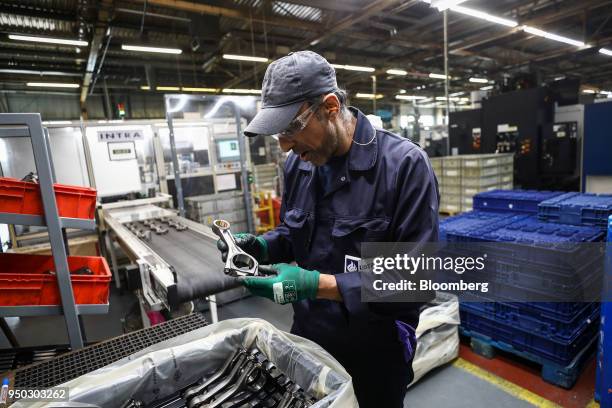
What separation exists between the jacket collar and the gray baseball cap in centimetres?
20

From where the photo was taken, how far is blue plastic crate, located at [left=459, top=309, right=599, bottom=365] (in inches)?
88.4

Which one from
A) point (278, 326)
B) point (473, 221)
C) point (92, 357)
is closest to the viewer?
point (92, 357)

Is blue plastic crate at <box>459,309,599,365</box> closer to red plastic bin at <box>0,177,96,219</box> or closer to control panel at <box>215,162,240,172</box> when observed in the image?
red plastic bin at <box>0,177,96,219</box>

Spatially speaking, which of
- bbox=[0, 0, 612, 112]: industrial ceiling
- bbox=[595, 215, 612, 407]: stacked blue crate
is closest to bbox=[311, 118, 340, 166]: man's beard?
bbox=[595, 215, 612, 407]: stacked blue crate

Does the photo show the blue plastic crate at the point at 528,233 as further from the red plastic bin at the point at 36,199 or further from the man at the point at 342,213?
the red plastic bin at the point at 36,199

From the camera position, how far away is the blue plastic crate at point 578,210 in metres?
2.47

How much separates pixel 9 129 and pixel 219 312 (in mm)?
2808

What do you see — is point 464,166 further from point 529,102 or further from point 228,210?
point 228,210

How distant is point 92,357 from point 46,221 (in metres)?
0.69

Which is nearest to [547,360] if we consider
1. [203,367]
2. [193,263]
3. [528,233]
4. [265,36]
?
[528,233]

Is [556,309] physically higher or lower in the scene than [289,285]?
lower

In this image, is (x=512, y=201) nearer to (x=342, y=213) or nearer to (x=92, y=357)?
(x=342, y=213)

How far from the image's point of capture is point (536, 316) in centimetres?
233

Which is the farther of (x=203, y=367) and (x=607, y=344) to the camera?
(x=607, y=344)
